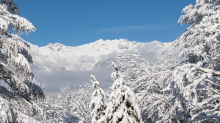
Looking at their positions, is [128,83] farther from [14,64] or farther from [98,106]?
[14,64]

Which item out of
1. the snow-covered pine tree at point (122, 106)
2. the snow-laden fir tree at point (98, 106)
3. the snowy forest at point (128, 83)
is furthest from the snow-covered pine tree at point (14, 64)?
the snow-covered pine tree at point (122, 106)

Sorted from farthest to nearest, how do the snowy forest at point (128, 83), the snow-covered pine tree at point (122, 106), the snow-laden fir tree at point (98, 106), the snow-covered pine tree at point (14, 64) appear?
the snow-covered pine tree at point (14, 64), the snow-laden fir tree at point (98, 106), the snow-covered pine tree at point (122, 106), the snowy forest at point (128, 83)

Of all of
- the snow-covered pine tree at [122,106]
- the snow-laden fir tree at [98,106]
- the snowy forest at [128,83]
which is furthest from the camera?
the snow-laden fir tree at [98,106]

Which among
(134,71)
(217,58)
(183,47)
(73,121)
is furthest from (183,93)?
(73,121)

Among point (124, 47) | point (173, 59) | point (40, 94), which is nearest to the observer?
point (40, 94)

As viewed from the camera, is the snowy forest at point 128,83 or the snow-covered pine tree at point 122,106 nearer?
the snowy forest at point 128,83

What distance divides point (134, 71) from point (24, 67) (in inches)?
194

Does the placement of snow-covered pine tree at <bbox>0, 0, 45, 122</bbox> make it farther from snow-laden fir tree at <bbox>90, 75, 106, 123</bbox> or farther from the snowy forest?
snow-laden fir tree at <bbox>90, 75, 106, 123</bbox>

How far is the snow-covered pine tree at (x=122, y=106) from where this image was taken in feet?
14.4

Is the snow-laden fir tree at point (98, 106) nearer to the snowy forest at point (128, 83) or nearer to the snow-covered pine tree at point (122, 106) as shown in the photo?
the snowy forest at point (128, 83)

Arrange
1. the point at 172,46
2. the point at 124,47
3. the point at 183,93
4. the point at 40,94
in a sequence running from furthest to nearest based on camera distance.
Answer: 1. the point at 172,46
2. the point at 124,47
3. the point at 40,94
4. the point at 183,93

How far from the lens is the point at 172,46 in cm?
1318

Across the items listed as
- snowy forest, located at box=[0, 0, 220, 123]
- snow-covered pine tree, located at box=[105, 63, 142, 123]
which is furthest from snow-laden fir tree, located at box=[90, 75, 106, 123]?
snow-covered pine tree, located at box=[105, 63, 142, 123]

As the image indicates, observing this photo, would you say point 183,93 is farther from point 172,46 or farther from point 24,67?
point 172,46
